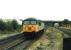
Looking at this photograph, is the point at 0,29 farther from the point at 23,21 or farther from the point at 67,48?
the point at 67,48

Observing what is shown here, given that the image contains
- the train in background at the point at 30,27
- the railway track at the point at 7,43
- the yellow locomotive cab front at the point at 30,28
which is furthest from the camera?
the train in background at the point at 30,27

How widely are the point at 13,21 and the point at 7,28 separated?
11.7 feet

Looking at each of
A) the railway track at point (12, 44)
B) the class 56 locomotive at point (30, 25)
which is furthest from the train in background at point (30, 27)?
the railway track at point (12, 44)

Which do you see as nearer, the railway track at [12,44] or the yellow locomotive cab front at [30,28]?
the railway track at [12,44]

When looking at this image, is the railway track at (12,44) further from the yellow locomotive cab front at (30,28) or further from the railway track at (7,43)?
the yellow locomotive cab front at (30,28)

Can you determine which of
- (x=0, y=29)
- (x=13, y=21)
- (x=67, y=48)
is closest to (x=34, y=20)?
(x=0, y=29)

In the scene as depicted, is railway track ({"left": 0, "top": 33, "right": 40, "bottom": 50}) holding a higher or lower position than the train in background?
lower

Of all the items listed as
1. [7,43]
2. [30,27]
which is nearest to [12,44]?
[7,43]

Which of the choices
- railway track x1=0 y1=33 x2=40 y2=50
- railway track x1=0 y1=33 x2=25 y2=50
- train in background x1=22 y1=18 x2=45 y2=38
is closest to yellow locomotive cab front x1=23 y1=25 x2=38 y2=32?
train in background x1=22 y1=18 x2=45 y2=38

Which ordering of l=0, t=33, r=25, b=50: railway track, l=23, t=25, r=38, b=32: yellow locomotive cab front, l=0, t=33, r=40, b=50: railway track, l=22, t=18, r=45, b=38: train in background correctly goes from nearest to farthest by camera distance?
1. l=0, t=33, r=40, b=50: railway track
2. l=0, t=33, r=25, b=50: railway track
3. l=23, t=25, r=38, b=32: yellow locomotive cab front
4. l=22, t=18, r=45, b=38: train in background

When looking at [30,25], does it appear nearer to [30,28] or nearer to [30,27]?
[30,27]

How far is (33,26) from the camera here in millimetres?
27266

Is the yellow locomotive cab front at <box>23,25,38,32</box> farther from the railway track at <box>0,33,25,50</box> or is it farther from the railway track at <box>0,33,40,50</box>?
the railway track at <box>0,33,40,50</box>

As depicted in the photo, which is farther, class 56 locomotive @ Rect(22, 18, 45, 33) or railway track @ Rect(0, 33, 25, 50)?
class 56 locomotive @ Rect(22, 18, 45, 33)
